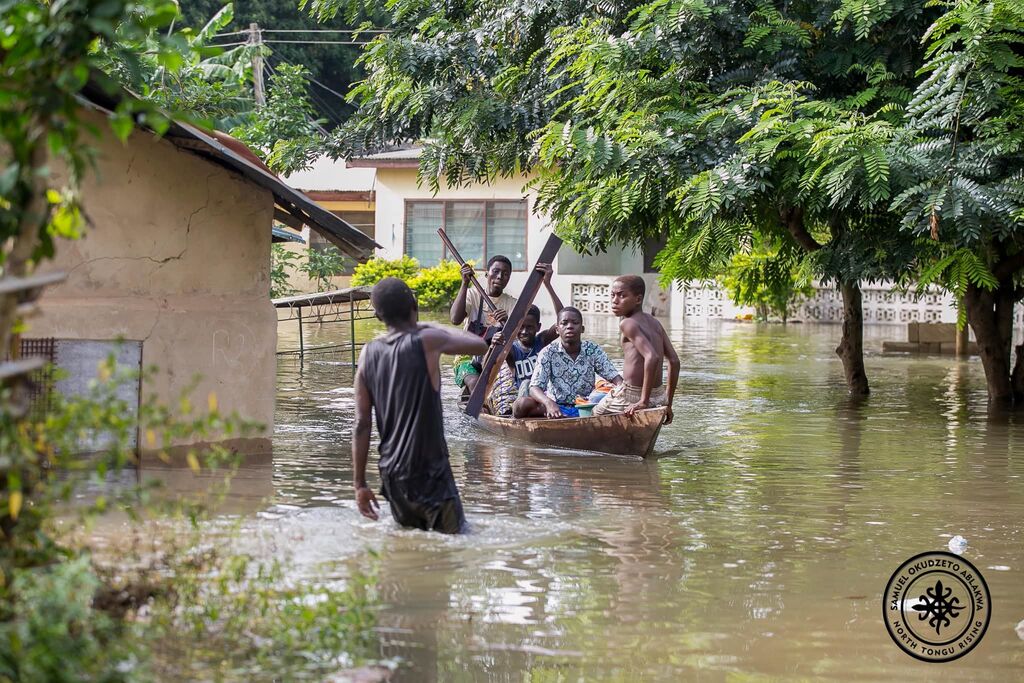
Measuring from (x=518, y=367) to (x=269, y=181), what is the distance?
14.6 ft

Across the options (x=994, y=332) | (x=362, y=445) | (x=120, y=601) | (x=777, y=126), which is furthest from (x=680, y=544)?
(x=994, y=332)

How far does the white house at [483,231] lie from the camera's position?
34.4 metres

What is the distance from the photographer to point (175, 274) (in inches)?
393

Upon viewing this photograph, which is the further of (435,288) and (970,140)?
(435,288)

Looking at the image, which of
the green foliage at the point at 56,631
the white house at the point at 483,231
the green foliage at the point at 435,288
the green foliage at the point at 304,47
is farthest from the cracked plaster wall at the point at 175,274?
the green foliage at the point at 304,47

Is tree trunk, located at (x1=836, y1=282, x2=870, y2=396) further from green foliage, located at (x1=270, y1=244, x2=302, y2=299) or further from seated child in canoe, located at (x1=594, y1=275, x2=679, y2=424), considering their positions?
green foliage, located at (x1=270, y1=244, x2=302, y2=299)

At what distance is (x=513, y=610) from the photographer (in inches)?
251

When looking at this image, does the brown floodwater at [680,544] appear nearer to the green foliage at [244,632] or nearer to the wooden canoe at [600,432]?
the wooden canoe at [600,432]

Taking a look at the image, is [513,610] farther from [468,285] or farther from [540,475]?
[468,285]

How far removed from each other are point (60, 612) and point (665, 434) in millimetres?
10136

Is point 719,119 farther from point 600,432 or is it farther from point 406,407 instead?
point 406,407

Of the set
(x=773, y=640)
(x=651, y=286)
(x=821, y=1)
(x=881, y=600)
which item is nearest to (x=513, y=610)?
(x=773, y=640)

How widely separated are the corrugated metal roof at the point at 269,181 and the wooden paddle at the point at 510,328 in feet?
6.86

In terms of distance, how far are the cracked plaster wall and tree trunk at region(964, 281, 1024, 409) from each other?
29.4 ft
